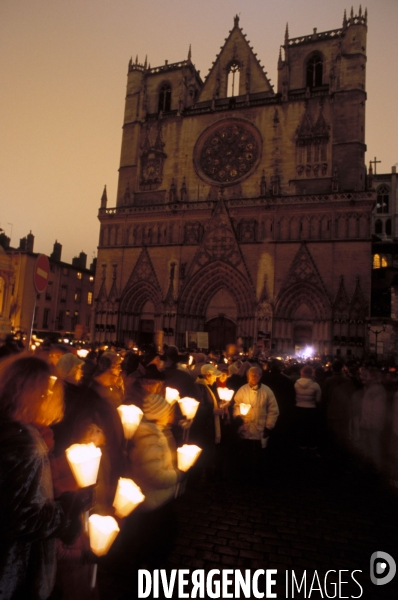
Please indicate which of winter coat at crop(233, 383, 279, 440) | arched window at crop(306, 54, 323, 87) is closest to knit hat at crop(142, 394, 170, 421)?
winter coat at crop(233, 383, 279, 440)

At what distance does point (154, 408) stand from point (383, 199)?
58.6 metres

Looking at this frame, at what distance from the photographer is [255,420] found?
6.31 metres

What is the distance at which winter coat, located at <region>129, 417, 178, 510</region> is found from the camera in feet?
10.2

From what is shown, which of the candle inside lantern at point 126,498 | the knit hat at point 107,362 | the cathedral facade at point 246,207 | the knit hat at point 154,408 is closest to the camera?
the candle inside lantern at point 126,498

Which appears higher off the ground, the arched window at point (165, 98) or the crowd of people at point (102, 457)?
the arched window at point (165, 98)

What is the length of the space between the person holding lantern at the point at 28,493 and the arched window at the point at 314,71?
1282 inches

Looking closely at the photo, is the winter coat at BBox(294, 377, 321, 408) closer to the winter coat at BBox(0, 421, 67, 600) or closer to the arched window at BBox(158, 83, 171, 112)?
the winter coat at BBox(0, 421, 67, 600)

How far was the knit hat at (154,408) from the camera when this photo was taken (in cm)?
334

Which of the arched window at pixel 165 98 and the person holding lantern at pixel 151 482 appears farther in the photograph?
the arched window at pixel 165 98

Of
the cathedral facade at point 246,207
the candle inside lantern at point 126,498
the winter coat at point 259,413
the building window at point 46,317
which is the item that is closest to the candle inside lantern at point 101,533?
the candle inside lantern at point 126,498

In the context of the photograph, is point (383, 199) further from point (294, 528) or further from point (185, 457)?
point (185, 457)

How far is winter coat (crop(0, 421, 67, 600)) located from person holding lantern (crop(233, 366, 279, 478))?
14.9 ft

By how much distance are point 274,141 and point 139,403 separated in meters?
28.5

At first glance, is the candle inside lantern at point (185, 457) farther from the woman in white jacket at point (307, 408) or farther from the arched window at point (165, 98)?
the arched window at point (165, 98)
